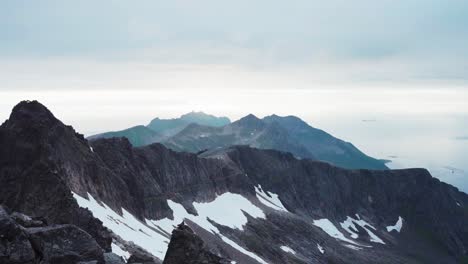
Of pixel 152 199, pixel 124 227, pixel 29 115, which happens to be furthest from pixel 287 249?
pixel 29 115

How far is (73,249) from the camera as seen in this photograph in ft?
80.1

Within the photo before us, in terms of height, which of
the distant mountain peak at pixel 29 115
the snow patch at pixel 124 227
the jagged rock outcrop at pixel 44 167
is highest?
the distant mountain peak at pixel 29 115

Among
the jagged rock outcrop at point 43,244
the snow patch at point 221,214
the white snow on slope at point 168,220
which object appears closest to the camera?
the jagged rock outcrop at point 43,244

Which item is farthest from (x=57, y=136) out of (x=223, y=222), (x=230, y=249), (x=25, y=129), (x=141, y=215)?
(x=223, y=222)

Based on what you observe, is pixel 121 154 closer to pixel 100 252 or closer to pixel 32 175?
pixel 32 175

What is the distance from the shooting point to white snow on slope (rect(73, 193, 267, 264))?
63.4 m

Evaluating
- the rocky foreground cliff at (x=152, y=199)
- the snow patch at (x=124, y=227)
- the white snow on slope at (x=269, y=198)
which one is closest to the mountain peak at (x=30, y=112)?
the rocky foreground cliff at (x=152, y=199)

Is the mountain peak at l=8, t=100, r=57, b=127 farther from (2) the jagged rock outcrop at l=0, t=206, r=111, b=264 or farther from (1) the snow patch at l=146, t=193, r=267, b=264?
(2) the jagged rock outcrop at l=0, t=206, r=111, b=264

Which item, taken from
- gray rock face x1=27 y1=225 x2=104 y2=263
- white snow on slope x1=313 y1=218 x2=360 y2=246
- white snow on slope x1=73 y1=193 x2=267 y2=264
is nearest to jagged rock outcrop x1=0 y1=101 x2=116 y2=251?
white snow on slope x1=73 y1=193 x2=267 y2=264

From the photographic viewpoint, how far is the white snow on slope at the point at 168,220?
63.4 metres

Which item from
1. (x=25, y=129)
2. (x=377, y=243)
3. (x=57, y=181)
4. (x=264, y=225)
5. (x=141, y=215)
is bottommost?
(x=377, y=243)

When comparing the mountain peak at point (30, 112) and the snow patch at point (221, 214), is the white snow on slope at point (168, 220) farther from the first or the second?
the mountain peak at point (30, 112)

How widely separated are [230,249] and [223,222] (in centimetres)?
2193

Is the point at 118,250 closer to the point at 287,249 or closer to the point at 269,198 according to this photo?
the point at 287,249
